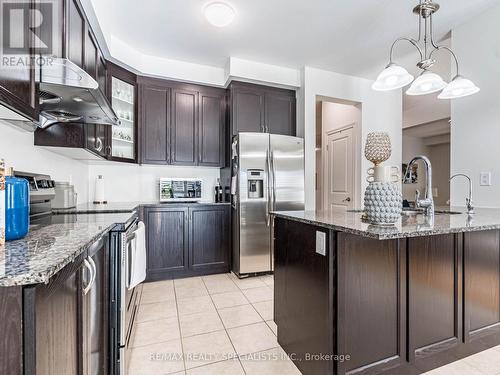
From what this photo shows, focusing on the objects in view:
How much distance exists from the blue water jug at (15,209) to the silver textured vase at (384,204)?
1.53 m

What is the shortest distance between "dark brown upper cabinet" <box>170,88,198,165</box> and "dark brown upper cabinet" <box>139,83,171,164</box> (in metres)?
0.08

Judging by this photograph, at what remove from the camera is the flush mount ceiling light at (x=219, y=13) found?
2.33 m

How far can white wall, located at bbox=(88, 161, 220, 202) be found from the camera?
11.0ft

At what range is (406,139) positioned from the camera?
7055 mm

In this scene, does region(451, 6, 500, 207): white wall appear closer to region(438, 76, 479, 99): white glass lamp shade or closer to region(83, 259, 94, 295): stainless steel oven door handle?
region(438, 76, 479, 99): white glass lamp shade

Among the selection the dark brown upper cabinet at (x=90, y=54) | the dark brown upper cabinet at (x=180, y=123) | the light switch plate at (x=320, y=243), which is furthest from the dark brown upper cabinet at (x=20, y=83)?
the dark brown upper cabinet at (x=180, y=123)

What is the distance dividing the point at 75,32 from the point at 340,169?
3.83m

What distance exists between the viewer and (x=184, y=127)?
11.4 feet

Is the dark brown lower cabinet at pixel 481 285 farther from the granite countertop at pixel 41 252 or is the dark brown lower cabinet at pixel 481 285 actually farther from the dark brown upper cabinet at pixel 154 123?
the dark brown upper cabinet at pixel 154 123

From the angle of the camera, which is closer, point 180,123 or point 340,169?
point 180,123

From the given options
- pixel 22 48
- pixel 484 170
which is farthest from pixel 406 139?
pixel 22 48

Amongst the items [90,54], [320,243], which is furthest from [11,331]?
[90,54]

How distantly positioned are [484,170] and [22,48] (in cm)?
342

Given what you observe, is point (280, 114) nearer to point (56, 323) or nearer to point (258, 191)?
point (258, 191)
